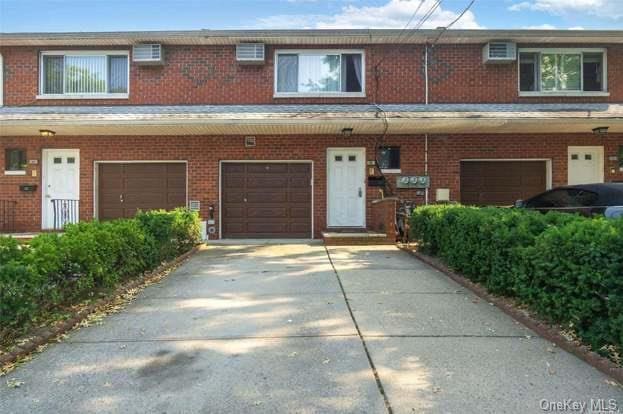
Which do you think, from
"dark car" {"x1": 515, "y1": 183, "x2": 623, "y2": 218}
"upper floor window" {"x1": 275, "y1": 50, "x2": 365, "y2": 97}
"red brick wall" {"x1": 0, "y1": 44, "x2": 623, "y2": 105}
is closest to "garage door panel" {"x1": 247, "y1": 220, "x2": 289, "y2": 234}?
"red brick wall" {"x1": 0, "y1": 44, "x2": 623, "y2": 105}

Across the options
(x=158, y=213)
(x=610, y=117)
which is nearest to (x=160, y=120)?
(x=158, y=213)

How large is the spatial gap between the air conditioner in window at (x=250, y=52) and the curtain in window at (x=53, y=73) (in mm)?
5185

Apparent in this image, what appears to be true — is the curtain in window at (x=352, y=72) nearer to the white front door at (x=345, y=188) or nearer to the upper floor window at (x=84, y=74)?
the white front door at (x=345, y=188)

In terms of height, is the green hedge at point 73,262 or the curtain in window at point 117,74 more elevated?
the curtain in window at point 117,74

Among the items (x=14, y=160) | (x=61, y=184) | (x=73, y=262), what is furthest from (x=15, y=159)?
(x=73, y=262)

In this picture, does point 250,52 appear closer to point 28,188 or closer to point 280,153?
point 280,153

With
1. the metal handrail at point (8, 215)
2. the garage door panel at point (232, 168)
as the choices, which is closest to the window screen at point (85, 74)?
the metal handrail at point (8, 215)

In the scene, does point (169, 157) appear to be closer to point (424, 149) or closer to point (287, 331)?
point (424, 149)

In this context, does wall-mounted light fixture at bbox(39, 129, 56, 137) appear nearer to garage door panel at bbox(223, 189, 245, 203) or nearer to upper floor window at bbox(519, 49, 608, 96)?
garage door panel at bbox(223, 189, 245, 203)

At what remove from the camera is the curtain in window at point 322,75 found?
45.8 ft

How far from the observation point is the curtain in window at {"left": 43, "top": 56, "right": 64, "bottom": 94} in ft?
45.9

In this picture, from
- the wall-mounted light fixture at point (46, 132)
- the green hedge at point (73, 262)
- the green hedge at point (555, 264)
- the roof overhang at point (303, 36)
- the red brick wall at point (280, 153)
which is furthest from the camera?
the red brick wall at point (280, 153)

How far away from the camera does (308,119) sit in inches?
460

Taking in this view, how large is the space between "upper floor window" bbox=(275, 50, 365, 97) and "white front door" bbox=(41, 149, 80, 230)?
6184 mm
